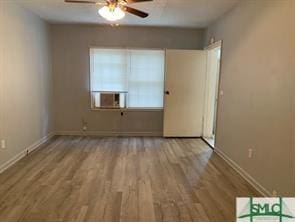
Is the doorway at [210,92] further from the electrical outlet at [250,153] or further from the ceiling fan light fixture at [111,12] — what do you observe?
the ceiling fan light fixture at [111,12]

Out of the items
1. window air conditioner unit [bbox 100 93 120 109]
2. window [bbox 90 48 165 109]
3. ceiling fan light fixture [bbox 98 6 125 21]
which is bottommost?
window air conditioner unit [bbox 100 93 120 109]

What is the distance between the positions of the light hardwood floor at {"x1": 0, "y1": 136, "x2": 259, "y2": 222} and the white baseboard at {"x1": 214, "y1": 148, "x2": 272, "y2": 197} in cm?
7

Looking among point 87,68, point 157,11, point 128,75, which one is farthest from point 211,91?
point 87,68

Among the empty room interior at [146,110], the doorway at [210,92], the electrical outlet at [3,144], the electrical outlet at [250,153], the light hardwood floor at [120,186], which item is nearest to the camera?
the light hardwood floor at [120,186]

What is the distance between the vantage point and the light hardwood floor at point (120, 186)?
259 cm

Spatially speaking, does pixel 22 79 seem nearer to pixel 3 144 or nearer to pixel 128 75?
pixel 3 144

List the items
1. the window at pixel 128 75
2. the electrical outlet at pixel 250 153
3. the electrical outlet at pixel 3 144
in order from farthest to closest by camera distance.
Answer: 1. the window at pixel 128 75
2. the electrical outlet at pixel 3 144
3. the electrical outlet at pixel 250 153

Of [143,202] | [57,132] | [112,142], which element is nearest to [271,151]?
[143,202]

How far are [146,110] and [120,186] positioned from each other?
2.98 m

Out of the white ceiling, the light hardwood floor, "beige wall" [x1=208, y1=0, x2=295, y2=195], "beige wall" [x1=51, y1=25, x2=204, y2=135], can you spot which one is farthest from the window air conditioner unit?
"beige wall" [x1=208, y1=0, x2=295, y2=195]

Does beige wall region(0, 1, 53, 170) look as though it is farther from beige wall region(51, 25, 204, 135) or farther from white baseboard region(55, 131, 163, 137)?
white baseboard region(55, 131, 163, 137)

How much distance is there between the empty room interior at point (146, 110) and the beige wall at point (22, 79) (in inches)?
1.2

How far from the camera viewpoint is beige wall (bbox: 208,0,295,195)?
8.61 ft

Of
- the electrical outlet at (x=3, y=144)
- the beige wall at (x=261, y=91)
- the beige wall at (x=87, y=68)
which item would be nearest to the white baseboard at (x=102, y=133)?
the beige wall at (x=87, y=68)
